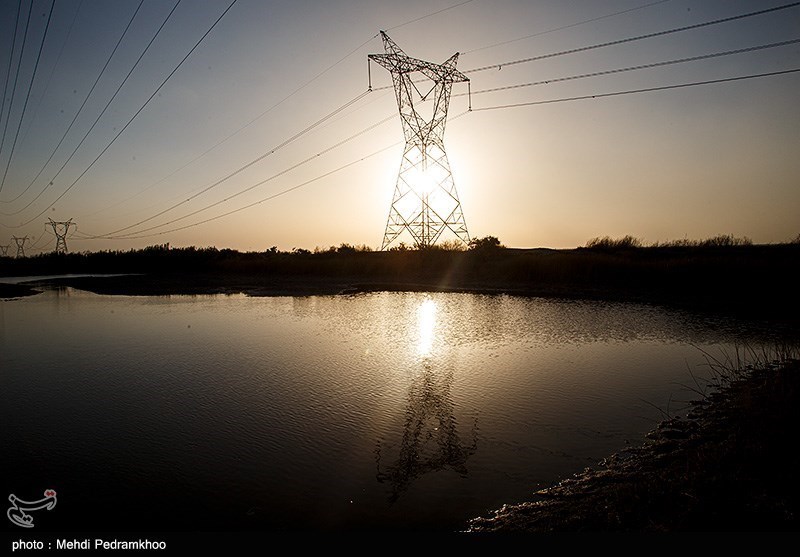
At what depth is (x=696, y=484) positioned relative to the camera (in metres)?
4.37

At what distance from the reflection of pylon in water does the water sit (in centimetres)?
3

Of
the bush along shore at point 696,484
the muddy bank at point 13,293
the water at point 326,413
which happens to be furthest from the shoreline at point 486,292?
the bush along shore at point 696,484

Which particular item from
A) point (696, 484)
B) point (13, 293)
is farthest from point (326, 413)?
point (13, 293)

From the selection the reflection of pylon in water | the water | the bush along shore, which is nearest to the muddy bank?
the water

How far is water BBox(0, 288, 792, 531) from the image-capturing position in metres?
5.15

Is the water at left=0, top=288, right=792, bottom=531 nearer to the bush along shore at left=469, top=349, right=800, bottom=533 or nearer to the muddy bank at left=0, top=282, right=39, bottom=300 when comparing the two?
the bush along shore at left=469, top=349, right=800, bottom=533

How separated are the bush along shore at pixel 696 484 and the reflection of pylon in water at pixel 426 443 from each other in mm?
1193

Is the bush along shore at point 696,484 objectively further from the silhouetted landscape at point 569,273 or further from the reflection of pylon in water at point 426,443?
the silhouetted landscape at point 569,273

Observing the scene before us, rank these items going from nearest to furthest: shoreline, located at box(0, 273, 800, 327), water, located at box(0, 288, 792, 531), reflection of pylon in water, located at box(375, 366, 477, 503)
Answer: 1. water, located at box(0, 288, 792, 531)
2. reflection of pylon in water, located at box(375, 366, 477, 503)
3. shoreline, located at box(0, 273, 800, 327)

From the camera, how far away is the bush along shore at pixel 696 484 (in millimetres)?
3850

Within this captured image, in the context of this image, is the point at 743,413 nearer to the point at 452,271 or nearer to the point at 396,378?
the point at 396,378

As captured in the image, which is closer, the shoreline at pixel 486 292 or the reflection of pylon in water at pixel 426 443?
the reflection of pylon in water at pixel 426 443

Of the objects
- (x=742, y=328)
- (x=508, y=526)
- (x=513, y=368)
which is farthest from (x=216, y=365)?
(x=742, y=328)

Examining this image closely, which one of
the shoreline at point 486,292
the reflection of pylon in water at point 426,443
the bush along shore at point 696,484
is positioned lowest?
the reflection of pylon in water at point 426,443
